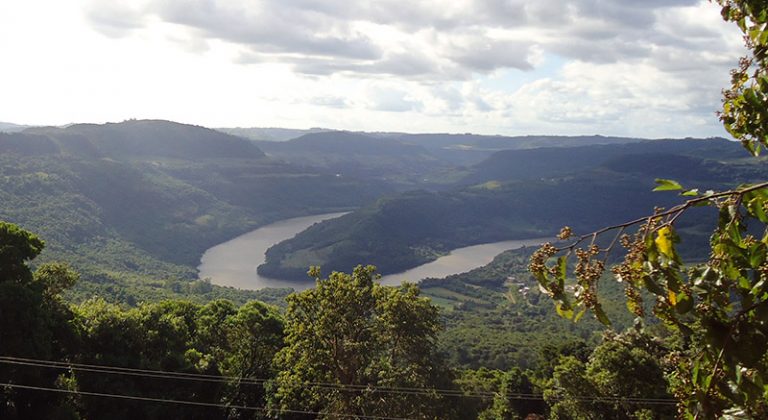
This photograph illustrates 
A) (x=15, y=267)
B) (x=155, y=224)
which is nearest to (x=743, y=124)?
(x=15, y=267)

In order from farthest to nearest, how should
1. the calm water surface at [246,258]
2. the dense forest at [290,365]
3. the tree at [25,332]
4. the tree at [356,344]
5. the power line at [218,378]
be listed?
the calm water surface at [246,258] → the tree at [25,332] → the dense forest at [290,365] → the tree at [356,344] → the power line at [218,378]

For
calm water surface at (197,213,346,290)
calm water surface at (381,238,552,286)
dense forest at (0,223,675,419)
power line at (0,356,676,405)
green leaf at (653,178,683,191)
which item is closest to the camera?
green leaf at (653,178,683,191)

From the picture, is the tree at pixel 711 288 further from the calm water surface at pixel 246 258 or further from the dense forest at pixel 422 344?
the calm water surface at pixel 246 258

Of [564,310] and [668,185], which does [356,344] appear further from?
[668,185]

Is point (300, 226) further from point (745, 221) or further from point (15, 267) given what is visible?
point (745, 221)

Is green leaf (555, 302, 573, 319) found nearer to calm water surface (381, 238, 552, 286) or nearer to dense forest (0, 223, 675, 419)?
dense forest (0, 223, 675, 419)

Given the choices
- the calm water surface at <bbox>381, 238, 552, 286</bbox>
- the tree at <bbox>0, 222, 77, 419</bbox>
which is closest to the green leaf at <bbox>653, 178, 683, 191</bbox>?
the tree at <bbox>0, 222, 77, 419</bbox>

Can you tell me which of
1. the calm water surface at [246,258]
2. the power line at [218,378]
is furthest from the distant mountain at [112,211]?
the power line at [218,378]

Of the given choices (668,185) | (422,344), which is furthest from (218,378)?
(668,185)
